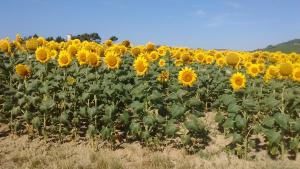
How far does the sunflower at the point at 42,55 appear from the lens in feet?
27.4

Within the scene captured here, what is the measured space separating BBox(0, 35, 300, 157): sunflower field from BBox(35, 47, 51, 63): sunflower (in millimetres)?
18

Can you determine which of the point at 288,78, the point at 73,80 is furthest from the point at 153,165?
the point at 288,78

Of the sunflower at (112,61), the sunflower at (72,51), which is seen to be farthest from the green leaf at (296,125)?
the sunflower at (72,51)

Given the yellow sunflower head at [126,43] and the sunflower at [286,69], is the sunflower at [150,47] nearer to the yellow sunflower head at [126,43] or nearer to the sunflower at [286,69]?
the yellow sunflower head at [126,43]

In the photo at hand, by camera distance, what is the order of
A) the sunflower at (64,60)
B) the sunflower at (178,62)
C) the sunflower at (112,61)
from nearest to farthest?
the sunflower at (112,61) < the sunflower at (64,60) < the sunflower at (178,62)

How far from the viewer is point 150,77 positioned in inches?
327

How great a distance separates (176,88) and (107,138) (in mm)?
1437

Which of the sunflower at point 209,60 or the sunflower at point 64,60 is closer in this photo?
the sunflower at point 64,60

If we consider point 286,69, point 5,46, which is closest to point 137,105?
point 286,69

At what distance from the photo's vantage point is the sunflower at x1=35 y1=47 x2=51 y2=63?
8359 mm

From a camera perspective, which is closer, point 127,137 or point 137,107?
point 137,107

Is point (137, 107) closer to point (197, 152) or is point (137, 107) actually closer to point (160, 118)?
point (160, 118)

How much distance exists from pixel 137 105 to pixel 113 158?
100 cm

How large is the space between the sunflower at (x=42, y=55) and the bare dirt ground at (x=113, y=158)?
1.46 meters
